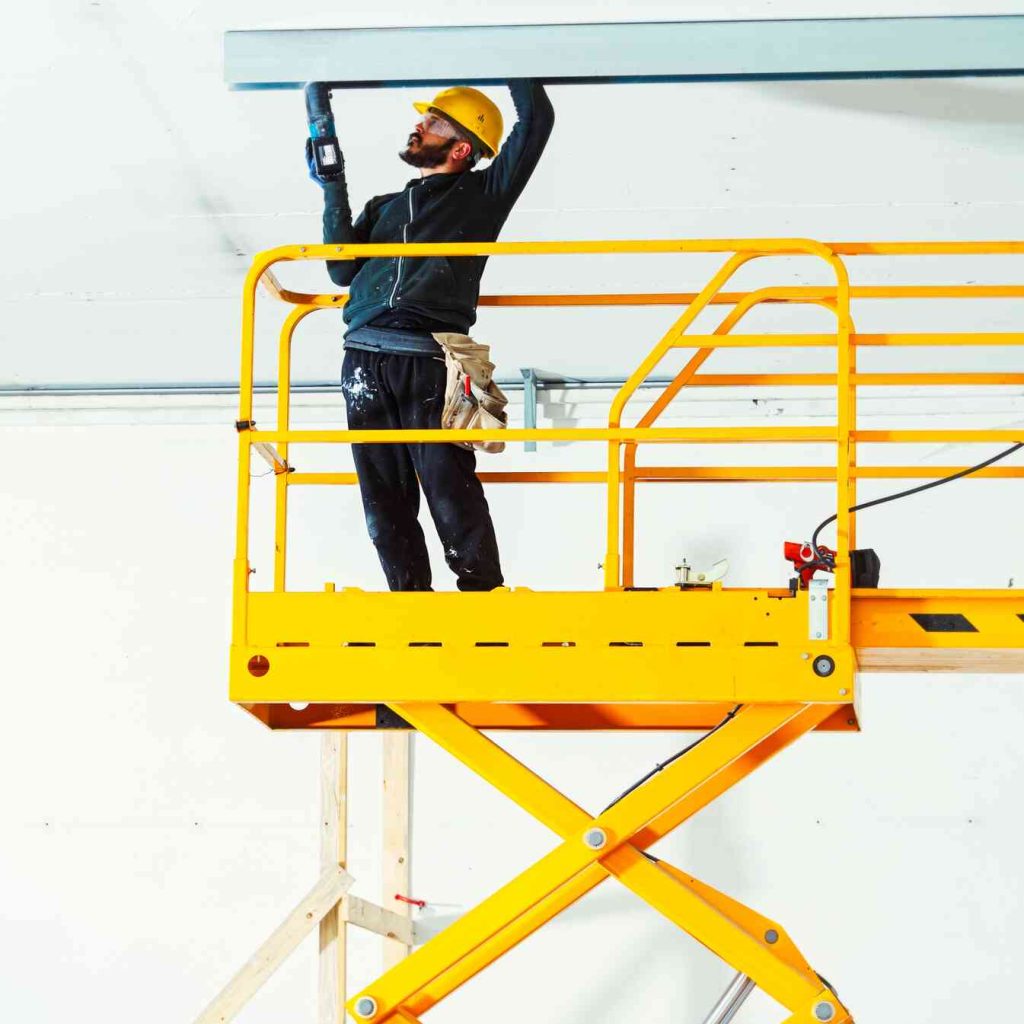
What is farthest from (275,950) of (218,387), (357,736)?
(218,387)

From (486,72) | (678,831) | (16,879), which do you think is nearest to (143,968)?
(16,879)

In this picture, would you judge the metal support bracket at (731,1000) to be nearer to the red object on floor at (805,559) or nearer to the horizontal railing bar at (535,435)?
the red object on floor at (805,559)

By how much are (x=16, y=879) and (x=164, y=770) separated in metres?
0.92

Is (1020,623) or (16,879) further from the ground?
(1020,623)

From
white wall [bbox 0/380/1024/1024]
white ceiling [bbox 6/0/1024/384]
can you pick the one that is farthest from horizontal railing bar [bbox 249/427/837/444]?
white wall [bbox 0/380/1024/1024]

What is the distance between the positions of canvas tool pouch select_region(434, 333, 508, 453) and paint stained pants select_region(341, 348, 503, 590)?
0.06 meters

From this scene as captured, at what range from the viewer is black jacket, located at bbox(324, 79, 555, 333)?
4.46 m

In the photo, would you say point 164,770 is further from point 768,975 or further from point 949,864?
point 768,975

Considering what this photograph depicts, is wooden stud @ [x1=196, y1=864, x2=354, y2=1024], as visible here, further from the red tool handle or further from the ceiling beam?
the ceiling beam

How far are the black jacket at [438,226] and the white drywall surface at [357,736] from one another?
5.69 feet

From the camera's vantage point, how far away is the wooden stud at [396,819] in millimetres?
7688

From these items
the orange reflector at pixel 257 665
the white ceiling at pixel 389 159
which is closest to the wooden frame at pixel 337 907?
the white ceiling at pixel 389 159

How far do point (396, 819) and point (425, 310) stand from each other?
389 cm

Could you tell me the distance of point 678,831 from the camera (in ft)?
25.2
